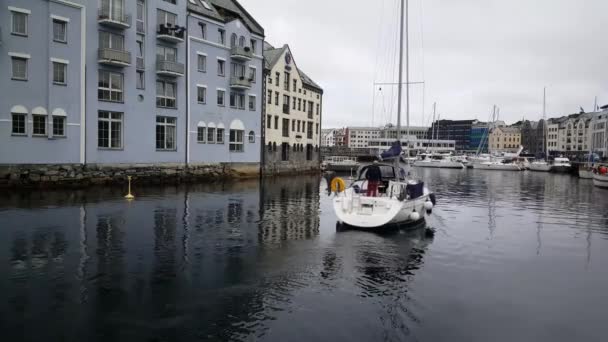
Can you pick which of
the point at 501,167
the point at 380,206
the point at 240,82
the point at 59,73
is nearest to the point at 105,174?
the point at 59,73

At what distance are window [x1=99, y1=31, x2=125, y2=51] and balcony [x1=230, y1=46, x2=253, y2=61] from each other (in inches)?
500

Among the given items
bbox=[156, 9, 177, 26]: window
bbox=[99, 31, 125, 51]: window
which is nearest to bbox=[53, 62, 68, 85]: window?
bbox=[99, 31, 125, 51]: window

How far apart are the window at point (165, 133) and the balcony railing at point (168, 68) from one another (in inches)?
163

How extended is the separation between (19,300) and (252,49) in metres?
46.0

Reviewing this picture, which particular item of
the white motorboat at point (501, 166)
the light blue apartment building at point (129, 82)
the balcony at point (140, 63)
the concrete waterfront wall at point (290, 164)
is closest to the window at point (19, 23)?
the light blue apartment building at point (129, 82)

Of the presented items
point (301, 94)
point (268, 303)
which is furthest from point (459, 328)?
point (301, 94)

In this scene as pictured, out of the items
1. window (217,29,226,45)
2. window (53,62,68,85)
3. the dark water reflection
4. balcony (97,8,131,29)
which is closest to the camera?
the dark water reflection

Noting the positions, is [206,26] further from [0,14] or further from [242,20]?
[0,14]

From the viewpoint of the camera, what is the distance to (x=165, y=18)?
4306 cm

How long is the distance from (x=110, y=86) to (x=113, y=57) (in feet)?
8.29

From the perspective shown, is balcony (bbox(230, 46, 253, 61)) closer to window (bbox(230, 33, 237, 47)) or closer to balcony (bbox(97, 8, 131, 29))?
window (bbox(230, 33, 237, 47))

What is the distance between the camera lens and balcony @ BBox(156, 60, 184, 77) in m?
41.8

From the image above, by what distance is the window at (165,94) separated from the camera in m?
43.0

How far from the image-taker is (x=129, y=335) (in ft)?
28.7
